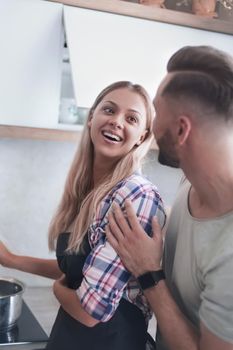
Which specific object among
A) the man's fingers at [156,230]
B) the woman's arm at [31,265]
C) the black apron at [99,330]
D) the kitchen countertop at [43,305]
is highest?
the man's fingers at [156,230]

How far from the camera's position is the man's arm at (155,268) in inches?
33.5

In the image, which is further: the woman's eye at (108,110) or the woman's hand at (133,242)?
the woman's eye at (108,110)

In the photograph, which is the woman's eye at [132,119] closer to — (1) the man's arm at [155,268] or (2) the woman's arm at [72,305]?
(1) the man's arm at [155,268]

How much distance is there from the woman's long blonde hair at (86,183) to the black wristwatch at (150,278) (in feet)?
0.79

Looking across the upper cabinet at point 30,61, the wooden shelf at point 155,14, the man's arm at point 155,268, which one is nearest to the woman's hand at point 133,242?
the man's arm at point 155,268

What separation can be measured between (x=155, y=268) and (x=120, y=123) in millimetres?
427

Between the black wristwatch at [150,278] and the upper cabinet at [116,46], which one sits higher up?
the upper cabinet at [116,46]

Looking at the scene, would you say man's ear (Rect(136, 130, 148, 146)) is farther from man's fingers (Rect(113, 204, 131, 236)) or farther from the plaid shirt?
man's fingers (Rect(113, 204, 131, 236))

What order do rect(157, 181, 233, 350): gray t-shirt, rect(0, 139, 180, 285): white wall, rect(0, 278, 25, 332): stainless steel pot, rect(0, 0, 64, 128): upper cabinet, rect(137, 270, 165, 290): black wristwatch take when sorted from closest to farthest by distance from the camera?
rect(157, 181, 233, 350): gray t-shirt < rect(137, 270, 165, 290): black wristwatch < rect(0, 278, 25, 332): stainless steel pot < rect(0, 0, 64, 128): upper cabinet < rect(0, 139, 180, 285): white wall

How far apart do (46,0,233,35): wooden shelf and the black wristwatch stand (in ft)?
3.93

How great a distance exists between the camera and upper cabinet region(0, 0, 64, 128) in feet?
5.64

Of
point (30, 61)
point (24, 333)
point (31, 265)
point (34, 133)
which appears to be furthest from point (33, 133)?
point (24, 333)

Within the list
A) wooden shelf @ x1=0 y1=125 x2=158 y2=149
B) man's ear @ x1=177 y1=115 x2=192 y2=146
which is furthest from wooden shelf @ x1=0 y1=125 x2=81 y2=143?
man's ear @ x1=177 y1=115 x2=192 y2=146

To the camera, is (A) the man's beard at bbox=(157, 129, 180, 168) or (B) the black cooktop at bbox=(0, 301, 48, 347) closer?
(A) the man's beard at bbox=(157, 129, 180, 168)
